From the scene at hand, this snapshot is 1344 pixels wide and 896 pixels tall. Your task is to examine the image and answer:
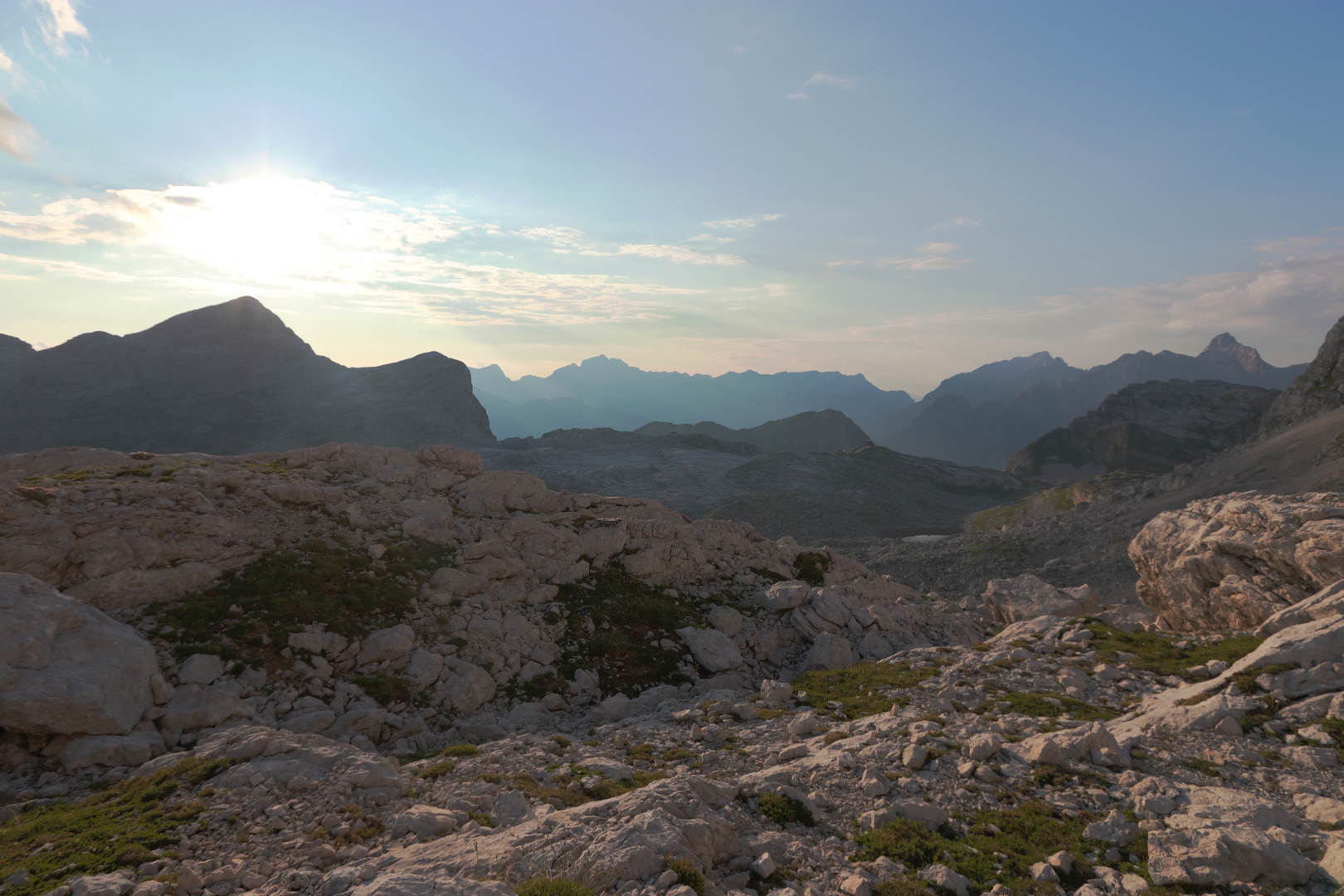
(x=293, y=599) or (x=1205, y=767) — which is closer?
(x=1205, y=767)

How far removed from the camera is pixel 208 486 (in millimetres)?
26516

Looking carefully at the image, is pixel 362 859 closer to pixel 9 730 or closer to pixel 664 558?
pixel 9 730

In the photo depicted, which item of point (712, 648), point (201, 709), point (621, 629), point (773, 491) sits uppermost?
point (201, 709)

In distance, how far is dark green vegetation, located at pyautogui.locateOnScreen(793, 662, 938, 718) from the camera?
66.5 ft

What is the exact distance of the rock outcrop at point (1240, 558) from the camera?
23.1 meters

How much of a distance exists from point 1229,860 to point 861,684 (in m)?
13.8

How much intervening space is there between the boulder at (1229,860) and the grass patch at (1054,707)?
8.11 metres

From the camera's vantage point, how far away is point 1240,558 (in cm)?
2578

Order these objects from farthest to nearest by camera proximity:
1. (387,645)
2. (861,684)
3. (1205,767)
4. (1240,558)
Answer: (1240,558)
(861,684)
(387,645)
(1205,767)

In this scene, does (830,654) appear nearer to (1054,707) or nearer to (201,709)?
(1054,707)

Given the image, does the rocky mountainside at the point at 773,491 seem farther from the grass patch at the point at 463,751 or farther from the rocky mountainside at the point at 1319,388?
the grass patch at the point at 463,751

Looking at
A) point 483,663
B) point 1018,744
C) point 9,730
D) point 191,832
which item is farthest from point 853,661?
point 9,730

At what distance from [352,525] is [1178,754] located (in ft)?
104

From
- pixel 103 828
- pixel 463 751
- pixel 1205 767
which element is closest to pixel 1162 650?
pixel 1205 767
